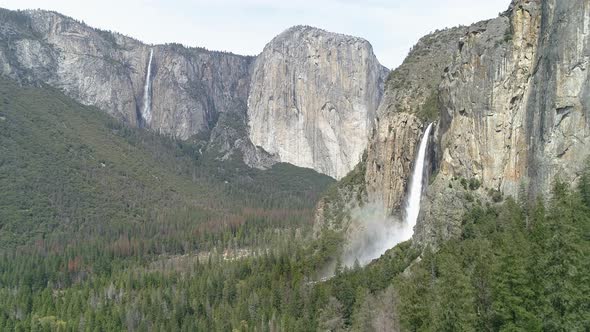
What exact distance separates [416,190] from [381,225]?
50.0 ft

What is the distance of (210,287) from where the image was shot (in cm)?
11706

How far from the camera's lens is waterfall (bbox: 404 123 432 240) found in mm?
111250

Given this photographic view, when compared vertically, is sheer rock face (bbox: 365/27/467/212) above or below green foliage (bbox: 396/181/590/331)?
above

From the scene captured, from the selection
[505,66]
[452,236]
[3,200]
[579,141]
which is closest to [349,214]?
[452,236]

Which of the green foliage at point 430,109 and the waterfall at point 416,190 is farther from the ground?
the green foliage at point 430,109

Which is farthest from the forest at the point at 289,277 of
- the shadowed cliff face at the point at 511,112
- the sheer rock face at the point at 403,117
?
the sheer rock face at the point at 403,117

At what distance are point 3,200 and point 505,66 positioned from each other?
530ft

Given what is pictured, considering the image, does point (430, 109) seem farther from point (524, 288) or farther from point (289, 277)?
point (524, 288)

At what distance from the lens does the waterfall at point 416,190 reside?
111250 mm

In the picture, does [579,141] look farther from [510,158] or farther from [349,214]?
[349,214]

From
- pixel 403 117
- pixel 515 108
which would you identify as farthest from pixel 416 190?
pixel 515 108

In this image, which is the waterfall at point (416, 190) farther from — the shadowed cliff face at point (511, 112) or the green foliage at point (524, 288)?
the green foliage at point (524, 288)

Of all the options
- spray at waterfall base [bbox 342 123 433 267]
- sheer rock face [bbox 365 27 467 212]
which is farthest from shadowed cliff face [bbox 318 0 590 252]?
sheer rock face [bbox 365 27 467 212]

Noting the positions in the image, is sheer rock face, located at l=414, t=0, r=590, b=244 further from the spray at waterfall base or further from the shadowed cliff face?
the spray at waterfall base
